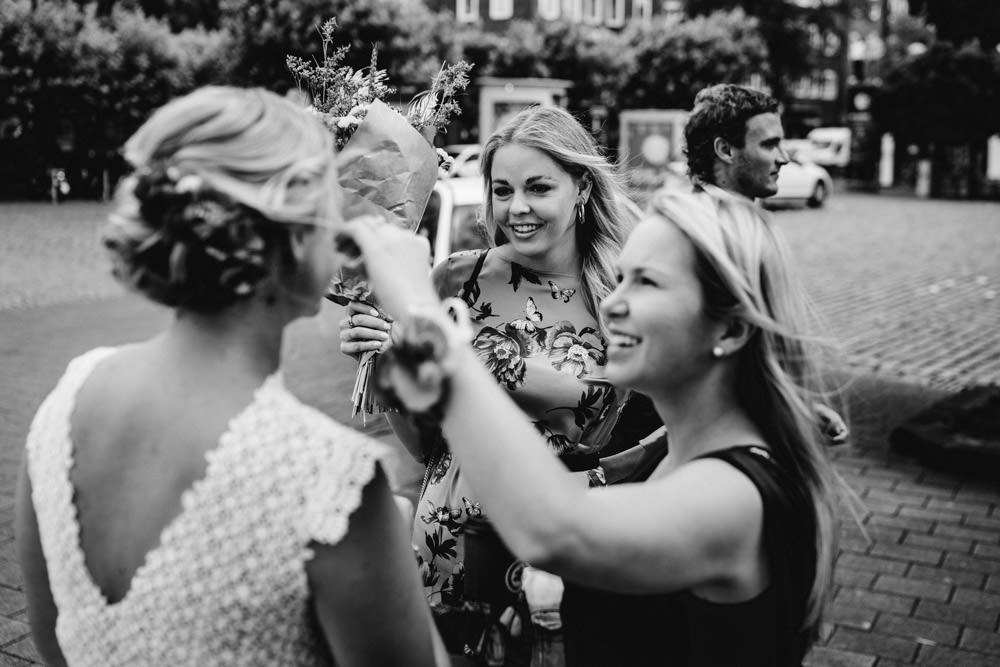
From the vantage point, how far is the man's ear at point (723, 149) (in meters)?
3.95

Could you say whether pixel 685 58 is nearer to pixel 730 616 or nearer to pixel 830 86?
pixel 730 616

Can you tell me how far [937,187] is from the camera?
112 ft

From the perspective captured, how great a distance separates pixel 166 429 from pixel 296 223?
0.34 metres

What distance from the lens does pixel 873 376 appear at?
8695 mm

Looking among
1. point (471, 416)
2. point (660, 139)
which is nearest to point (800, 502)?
point (471, 416)

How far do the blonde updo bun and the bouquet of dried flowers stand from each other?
0.85 m

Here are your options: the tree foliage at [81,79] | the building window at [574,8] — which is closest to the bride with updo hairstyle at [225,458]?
the tree foliage at [81,79]

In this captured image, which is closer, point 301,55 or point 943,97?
point 301,55

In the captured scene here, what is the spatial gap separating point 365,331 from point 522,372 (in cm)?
45

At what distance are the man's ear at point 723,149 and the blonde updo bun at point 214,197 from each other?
2.79 metres

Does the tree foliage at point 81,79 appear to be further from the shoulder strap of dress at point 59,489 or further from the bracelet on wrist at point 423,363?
the bracelet on wrist at point 423,363

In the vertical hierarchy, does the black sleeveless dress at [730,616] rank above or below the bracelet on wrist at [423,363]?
below

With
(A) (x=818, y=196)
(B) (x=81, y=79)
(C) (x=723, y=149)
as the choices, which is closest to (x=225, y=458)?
(C) (x=723, y=149)

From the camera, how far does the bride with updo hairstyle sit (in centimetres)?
135
